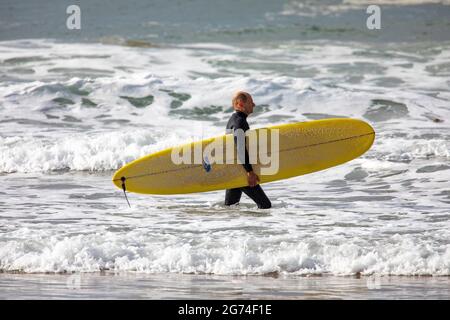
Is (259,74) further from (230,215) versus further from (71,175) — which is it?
(230,215)

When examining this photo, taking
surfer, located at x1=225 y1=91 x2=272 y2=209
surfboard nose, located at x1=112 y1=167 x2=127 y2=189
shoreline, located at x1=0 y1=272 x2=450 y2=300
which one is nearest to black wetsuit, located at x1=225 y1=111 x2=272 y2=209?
surfer, located at x1=225 y1=91 x2=272 y2=209

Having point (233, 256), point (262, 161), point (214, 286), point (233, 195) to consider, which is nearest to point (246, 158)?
point (233, 195)

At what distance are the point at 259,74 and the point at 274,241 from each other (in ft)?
44.6

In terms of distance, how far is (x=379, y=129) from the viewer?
15141mm

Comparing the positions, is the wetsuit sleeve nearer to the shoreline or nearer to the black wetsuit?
the black wetsuit

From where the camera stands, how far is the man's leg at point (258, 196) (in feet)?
31.0

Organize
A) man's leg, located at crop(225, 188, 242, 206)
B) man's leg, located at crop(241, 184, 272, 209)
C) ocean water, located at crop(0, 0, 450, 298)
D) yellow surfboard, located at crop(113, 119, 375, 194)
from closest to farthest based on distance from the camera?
ocean water, located at crop(0, 0, 450, 298) < man's leg, located at crop(241, 184, 272, 209) < man's leg, located at crop(225, 188, 242, 206) < yellow surfboard, located at crop(113, 119, 375, 194)

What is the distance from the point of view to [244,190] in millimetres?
9508

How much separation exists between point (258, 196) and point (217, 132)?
20.5 ft

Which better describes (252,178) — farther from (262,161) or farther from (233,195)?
(262,161)

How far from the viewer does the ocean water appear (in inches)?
295

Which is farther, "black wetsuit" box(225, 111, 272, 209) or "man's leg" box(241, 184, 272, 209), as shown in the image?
"man's leg" box(241, 184, 272, 209)

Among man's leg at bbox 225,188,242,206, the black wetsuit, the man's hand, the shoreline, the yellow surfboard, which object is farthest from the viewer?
the yellow surfboard
